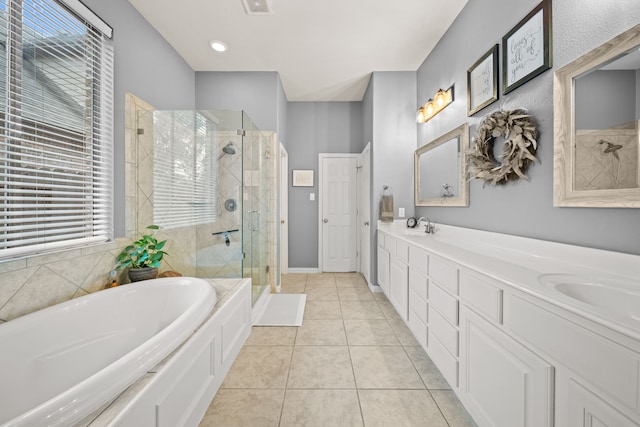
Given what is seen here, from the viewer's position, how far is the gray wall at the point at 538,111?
1.02 m

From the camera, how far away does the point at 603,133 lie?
104 centimetres

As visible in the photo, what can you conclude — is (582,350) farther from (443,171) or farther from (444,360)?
(443,171)

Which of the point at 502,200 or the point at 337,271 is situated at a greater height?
the point at 502,200

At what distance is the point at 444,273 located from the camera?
1462mm

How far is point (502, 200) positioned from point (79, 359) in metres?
2.60

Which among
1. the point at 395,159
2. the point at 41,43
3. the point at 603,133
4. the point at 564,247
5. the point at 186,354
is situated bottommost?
the point at 186,354

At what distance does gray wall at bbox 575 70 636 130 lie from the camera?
0.95 m

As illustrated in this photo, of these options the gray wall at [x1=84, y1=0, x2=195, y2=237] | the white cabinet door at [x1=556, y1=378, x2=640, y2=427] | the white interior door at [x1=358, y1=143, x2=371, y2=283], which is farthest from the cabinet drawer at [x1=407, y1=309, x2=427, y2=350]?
the gray wall at [x1=84, y1=0, x2=195, y2=237]

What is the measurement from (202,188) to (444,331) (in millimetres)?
2275

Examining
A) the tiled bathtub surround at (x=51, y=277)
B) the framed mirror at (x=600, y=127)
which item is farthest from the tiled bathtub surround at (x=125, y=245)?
the framed mirror at (x=600, y=127)

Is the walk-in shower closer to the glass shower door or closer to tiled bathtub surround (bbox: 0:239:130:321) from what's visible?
the glass shower door

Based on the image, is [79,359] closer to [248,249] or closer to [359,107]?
[248,249]

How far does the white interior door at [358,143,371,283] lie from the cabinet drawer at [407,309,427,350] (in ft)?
4.09

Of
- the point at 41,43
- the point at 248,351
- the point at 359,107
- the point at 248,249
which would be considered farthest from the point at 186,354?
the point at 359,107
